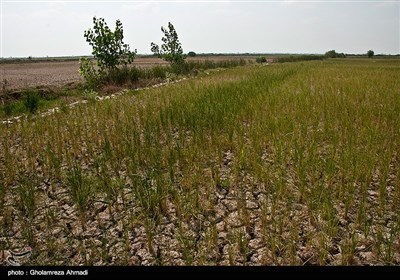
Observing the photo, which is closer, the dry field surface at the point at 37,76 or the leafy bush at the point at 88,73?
the leafy bush at the point at 88,73

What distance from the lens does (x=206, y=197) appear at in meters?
3.36

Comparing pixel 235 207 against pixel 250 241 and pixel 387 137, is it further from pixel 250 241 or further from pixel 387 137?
pixel 387 137

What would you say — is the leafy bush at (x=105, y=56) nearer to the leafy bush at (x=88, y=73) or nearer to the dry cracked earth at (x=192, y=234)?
the leafy bush at (x=88, y=73)

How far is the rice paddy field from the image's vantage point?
8.29 feet

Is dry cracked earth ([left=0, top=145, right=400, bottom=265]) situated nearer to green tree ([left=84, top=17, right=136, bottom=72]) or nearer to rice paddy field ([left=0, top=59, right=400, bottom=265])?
rice paddy field ([left=0, top=59, right=400, bottom=265])

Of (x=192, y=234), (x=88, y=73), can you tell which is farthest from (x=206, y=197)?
(x=88, y=73)

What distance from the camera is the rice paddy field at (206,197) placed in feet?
8.29

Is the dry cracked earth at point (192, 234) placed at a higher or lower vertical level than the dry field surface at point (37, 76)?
lower

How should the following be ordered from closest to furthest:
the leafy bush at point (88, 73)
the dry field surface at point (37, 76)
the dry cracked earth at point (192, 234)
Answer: the dry cracked earth at point (192, 234), the leafy bush at point (88, 73), the dry field surface at point (37, 76)

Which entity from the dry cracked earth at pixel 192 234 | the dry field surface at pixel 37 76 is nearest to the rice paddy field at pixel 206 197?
the dry cracked earth at pixel 192 234

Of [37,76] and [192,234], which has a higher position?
[37,76]

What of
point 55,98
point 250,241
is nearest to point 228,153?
point 250,241

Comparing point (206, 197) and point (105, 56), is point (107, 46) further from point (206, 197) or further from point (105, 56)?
point (206, 197)

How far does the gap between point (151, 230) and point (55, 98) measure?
426 inches
